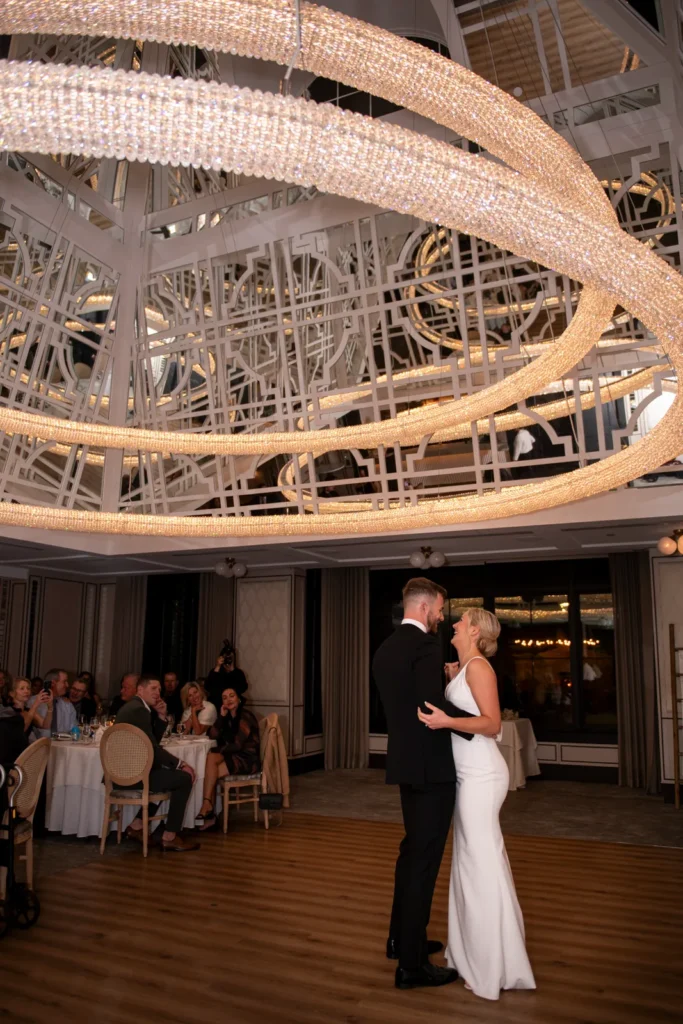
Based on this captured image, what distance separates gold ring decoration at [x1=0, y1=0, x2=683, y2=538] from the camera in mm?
1910

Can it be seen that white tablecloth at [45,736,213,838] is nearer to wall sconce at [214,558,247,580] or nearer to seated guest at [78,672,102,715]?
seated guest at [78,672,102,715]

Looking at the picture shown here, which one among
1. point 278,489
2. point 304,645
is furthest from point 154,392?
point 304,645

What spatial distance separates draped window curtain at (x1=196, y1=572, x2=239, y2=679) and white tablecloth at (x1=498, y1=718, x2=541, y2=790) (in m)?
4.58

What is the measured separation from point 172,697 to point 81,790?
3.52 meters

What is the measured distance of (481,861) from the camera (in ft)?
12.2

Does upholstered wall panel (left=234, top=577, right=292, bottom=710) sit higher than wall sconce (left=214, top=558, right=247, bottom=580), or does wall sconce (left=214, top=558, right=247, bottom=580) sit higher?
wall sconce (left=214, top=558, right=247, bottom=580)

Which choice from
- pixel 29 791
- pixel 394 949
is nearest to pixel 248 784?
pixel 29 791

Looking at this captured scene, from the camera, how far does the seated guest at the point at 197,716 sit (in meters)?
8.40

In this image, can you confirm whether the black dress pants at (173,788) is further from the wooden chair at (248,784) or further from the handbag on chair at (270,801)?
the handbag on chair at (270,801)

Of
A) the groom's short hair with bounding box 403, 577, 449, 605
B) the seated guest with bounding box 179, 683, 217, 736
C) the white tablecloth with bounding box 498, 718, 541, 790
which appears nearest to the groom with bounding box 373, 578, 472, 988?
the groom's short hair with bounding box 403, 577, 449, 605

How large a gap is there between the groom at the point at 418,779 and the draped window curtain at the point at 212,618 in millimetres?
8874

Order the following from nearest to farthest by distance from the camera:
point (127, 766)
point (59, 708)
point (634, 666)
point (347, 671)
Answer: point (127, 766) → point (59, 708) → point (634, 666) → point (347, 671)

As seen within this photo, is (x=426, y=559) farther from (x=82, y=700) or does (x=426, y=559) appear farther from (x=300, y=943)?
(x=300, y=943)

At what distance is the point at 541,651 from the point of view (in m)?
11.7
